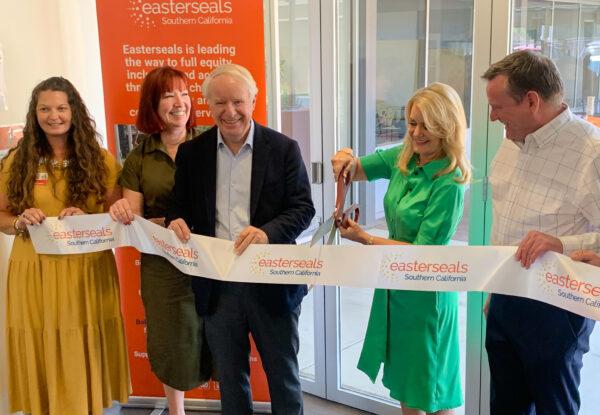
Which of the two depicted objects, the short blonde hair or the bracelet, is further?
the bracelet

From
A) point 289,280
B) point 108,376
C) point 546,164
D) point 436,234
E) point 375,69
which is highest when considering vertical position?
point 375,69

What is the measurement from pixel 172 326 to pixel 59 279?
0.54m

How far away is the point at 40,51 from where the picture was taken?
3.20 m

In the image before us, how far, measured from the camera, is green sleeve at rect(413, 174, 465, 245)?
209cm

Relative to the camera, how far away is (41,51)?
10.5ft

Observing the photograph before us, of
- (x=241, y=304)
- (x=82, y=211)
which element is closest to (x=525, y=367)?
(x=241, y=304)

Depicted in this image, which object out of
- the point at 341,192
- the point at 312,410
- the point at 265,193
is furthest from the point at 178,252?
the point at 312,410

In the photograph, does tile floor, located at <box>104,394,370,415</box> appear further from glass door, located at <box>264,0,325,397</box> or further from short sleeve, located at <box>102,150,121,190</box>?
short sleeve, located at <box>102,150,121,190</box>

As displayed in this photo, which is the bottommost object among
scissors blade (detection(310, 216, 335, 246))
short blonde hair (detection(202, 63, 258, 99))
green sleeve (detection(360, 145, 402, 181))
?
scissors blade (detection(310, 216, 335, 246))

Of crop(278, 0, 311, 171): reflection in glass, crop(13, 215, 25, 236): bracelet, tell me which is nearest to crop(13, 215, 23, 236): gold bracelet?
crop(13, 215, 25, 236): bracelet

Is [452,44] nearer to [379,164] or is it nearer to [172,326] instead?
[379,164]

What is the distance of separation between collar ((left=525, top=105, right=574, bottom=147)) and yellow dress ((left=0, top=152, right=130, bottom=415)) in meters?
1.80

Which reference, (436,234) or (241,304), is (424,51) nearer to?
(436,234)

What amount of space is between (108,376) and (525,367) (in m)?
1.91
